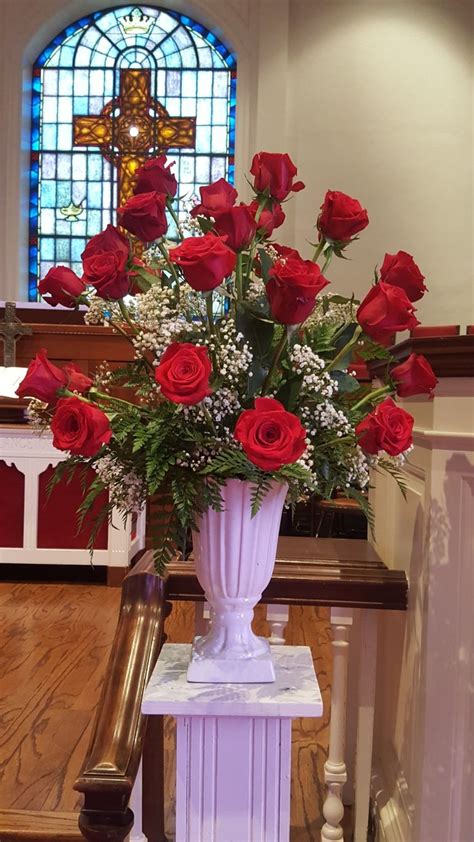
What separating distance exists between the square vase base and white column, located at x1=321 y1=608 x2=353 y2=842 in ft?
1.86

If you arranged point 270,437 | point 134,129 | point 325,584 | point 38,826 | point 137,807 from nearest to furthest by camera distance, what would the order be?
point 270,437 → point 137,807 → point 325,584 → point 38,826 → point 134,129

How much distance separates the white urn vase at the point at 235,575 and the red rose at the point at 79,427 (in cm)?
20

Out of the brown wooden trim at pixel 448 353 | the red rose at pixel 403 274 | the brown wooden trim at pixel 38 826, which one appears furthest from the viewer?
the brown wooden trim at pixel 38 826

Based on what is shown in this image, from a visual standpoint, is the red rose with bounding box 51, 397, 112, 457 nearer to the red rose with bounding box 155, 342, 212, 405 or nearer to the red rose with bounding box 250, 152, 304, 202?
the red rose with bounding box 155, 342, 212, 405

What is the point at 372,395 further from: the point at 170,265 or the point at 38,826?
the point at 38,826

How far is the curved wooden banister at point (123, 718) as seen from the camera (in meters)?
1.19

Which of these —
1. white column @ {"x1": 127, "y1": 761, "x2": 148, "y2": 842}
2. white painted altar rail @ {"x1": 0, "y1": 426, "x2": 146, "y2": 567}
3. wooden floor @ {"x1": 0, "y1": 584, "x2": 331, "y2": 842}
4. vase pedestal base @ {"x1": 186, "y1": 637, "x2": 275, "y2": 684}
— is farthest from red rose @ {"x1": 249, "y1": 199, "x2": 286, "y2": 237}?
white painted altar rail @ {"x1": 0, "y1": 426, "x2": 146, "y2": 567}

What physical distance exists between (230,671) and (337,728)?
0.70 metres

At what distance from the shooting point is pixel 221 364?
1.22m

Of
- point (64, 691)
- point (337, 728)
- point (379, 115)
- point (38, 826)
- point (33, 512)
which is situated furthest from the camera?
point (379, 115)

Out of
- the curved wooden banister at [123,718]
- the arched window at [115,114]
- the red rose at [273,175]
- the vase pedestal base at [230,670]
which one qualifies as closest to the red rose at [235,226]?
the red rose at [273,175]

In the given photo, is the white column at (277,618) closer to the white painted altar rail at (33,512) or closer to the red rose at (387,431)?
the red rose at (387,431)

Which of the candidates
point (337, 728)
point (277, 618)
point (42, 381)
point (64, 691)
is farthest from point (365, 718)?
point (64, 691)

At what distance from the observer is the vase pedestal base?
126 centimetres
